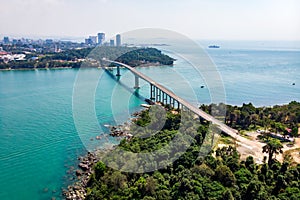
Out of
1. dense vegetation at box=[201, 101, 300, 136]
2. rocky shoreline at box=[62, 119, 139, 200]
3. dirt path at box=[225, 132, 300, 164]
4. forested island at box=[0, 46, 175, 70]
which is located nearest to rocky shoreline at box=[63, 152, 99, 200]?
rocky shoreline at box=[62, 119, 139, 200]

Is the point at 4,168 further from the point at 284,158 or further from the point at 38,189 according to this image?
the point at 284,158

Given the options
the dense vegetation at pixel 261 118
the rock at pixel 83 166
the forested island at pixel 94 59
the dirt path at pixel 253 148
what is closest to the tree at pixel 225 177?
the dirt path at pixel 253 148

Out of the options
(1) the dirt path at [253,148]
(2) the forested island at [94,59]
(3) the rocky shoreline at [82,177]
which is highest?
(2) the forested island at [94,59]

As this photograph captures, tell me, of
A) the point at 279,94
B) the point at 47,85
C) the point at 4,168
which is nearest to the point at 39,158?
the point at 4,168

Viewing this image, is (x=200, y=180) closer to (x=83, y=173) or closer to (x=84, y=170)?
(x=83, y=173)

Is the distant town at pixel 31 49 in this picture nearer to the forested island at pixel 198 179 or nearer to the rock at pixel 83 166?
the rock at pixel 83 166

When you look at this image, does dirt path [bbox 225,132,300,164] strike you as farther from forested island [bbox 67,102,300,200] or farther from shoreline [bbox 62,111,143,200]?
shoreline [bbox 62,111,143,200]
